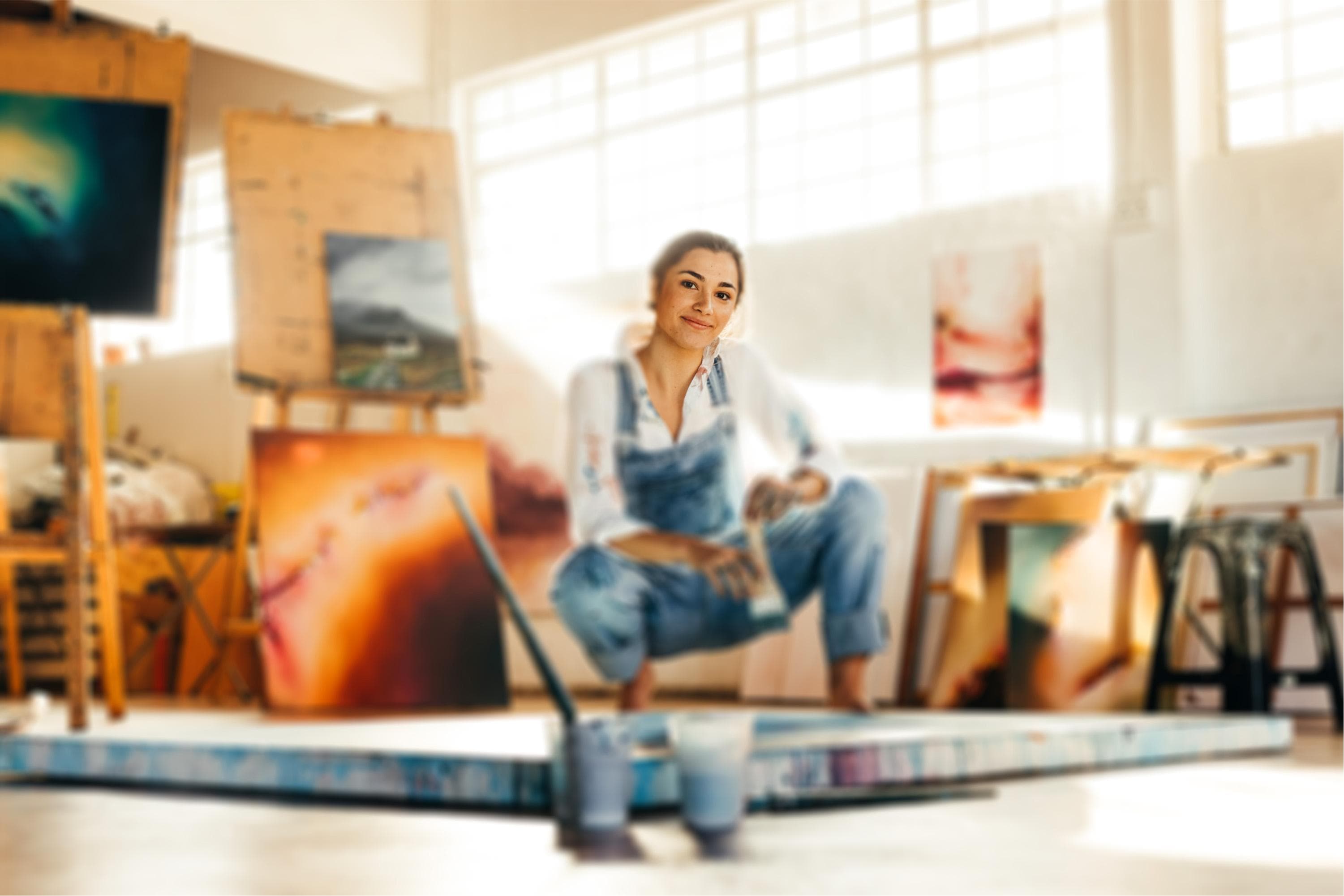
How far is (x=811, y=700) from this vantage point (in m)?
5.16

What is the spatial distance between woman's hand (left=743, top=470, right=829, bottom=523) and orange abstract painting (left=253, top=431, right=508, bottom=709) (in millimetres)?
872

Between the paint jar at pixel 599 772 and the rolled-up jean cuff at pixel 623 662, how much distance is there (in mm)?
1836

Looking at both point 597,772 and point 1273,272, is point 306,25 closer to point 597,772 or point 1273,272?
point 1273,272

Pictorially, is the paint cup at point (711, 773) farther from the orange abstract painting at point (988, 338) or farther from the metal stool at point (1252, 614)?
the orange abstract painting at point (988, 338)

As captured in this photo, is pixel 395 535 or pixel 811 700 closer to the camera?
pixel 395 535

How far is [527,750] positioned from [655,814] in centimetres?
38

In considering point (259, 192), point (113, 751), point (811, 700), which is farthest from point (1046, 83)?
point (113, 751)

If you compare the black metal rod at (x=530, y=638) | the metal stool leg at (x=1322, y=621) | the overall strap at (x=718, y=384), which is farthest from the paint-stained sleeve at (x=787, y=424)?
the overall strap at (x=718, y=384)

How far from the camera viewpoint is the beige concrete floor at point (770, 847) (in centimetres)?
192

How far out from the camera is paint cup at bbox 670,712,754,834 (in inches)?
95.2

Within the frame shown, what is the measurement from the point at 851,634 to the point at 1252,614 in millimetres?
1111

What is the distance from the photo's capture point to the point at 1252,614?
13.6ft

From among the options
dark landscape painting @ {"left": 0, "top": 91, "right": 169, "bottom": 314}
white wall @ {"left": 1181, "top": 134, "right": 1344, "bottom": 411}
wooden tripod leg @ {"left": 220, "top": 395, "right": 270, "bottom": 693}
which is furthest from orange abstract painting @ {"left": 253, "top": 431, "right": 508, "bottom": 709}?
white wall @ {"left": 1181, "top": 134, "right": 1344, "bottom": 411}

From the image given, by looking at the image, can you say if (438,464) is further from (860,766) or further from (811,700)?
(860,766)
